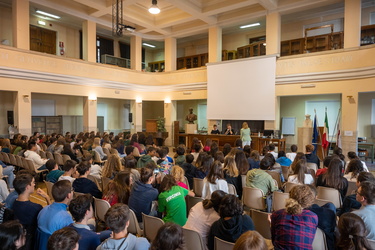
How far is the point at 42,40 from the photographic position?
12.8m

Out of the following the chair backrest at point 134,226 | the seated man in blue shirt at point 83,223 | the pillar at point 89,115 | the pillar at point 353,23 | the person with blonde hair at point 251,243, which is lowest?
the chair backrest at point 134,226

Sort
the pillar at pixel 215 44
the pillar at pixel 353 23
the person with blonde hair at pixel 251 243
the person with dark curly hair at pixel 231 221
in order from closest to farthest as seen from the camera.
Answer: the person with blonde hair at pixel 251 243 → the person with dark curly hair at pixel 231 221 → the pillar at pixel 353 23 → the pillar at pixel 215 44

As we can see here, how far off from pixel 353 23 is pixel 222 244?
35.1ft

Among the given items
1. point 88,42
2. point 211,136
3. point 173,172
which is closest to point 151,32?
point 88,42

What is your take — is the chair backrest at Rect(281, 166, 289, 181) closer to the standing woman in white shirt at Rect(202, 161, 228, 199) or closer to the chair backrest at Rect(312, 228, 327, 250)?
the standing woman in white shirt at Rect(202, 161, 228, 199)

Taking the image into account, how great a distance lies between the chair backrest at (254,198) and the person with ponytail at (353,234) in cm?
181

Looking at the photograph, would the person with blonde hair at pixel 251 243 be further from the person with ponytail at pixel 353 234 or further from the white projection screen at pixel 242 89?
the white projection screen at pixel 242 89

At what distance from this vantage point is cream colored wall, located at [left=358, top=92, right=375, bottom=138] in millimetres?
11141

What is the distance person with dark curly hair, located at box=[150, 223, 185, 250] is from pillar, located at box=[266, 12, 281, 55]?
10977mm

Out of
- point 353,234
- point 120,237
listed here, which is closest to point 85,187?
point 120,237

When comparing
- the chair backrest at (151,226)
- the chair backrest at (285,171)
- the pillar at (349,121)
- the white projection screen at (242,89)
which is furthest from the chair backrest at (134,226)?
the pillar at (349,121)

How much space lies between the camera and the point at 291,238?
219 centimetres

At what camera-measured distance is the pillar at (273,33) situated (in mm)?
11078

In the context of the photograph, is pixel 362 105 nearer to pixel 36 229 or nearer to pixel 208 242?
pixel 208 242
